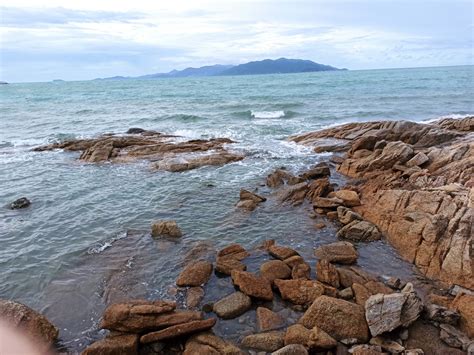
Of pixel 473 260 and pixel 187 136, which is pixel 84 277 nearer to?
pixel 473 260

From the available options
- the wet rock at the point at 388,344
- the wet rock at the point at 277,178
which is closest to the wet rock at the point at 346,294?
the wet rock at the point at 388,344

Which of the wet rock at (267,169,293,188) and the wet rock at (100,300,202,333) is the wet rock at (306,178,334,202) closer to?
the wet rock at (267,169,293,188)

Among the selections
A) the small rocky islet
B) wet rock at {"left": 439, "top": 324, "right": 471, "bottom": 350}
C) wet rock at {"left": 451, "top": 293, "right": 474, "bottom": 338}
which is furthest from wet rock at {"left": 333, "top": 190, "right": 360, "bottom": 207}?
wet rock at {"left": 439, "top": 324, "right": 471, "bottom": 350}

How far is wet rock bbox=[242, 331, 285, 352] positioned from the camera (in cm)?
888

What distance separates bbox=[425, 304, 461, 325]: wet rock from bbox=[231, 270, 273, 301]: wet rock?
4025 mm

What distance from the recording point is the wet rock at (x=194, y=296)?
1072 centimetres

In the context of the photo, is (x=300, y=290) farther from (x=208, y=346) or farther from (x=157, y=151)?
(x=157, y=151)

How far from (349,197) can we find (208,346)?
10615 millimetres

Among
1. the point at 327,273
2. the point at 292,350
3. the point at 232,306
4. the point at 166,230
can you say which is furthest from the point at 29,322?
the point at 327,273

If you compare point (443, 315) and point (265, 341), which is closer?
point (265, 341)

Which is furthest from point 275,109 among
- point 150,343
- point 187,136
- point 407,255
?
point 150,343

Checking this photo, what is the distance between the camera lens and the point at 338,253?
13.0 metres

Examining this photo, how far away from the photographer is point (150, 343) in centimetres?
900

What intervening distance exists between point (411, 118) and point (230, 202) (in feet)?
107
